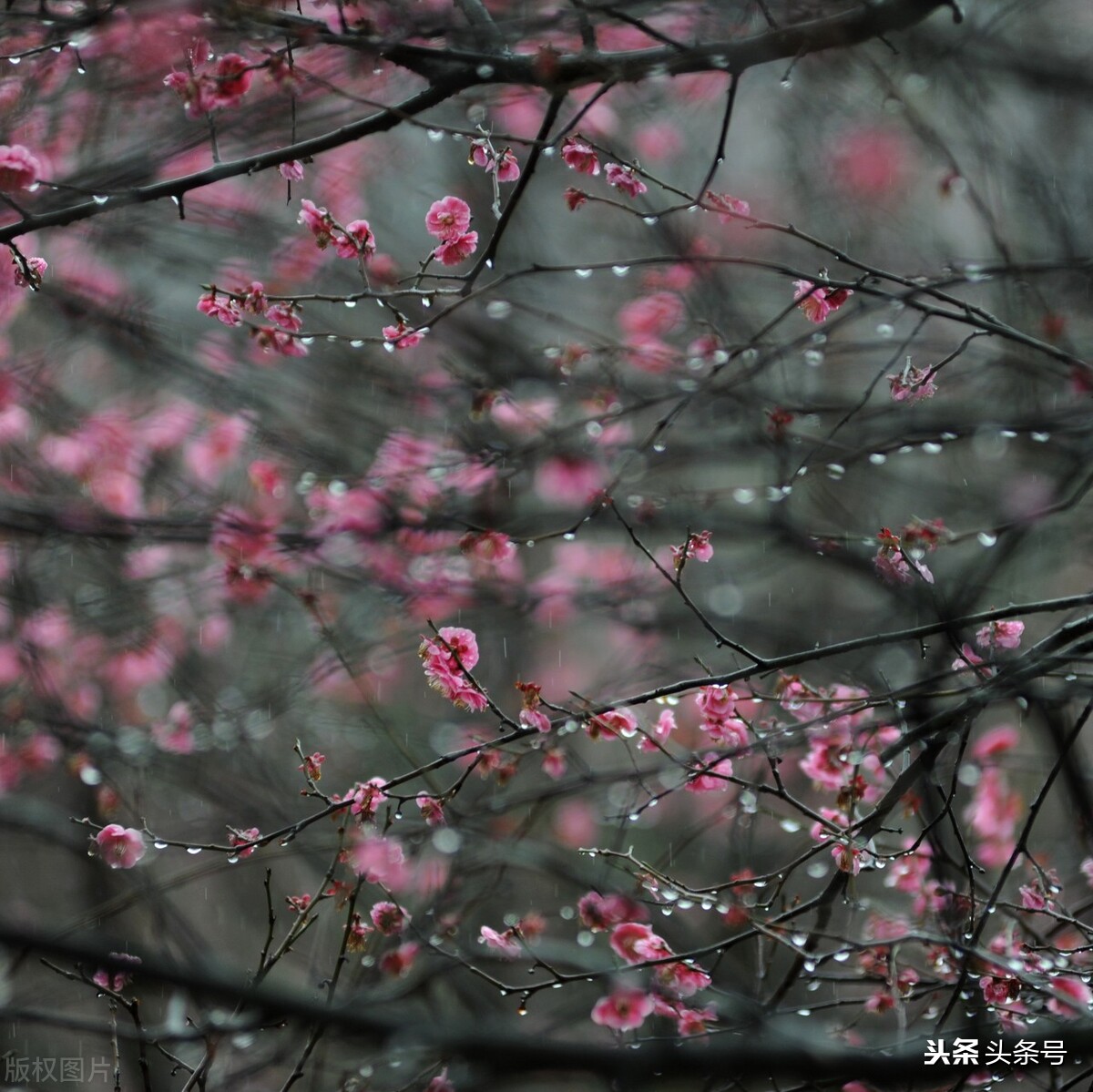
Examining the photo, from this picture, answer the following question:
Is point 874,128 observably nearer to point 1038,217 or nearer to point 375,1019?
point 1038,217

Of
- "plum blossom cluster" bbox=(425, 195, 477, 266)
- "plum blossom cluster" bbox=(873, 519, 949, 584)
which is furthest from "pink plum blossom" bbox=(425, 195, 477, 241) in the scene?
"plum blossom cluster" bbox=(873, 519, 949, 584)

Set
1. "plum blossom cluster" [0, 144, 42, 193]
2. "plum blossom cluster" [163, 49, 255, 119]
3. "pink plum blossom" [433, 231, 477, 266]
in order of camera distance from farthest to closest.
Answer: "pink plum blossom" [433, 231, 477, 266], "plum blossom cluster" [0, 144, 42, 193], "plum blossom cluster" [163, 49, 255, 119]

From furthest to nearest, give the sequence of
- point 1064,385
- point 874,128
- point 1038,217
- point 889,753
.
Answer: point 874,128, point 1038,217, point 1064,385, point 889,753

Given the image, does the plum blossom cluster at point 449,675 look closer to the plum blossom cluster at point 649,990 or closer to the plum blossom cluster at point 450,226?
the plum blossom cluster at point 649,990

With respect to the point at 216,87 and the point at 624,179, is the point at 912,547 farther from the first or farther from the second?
the point at 216,87

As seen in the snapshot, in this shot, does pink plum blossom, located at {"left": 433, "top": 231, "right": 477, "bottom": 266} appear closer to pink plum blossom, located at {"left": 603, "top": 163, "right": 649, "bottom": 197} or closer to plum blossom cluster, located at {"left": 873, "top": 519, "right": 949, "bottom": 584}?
pink plum blossom, located at {"left": 603, "top": 163, "right": 649, "bottom": 197}

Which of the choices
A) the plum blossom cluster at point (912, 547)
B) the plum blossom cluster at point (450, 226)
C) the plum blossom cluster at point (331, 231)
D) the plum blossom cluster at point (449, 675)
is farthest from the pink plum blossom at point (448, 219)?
the plum blossom cluster at point (912, 547)

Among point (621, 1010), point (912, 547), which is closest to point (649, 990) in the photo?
point (621, 1010)

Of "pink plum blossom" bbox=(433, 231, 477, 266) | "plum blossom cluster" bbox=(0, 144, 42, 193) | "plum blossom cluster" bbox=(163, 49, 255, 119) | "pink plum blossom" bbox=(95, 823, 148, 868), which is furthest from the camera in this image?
"pink plum blossom" bbox=(433, 231, 477, 266)

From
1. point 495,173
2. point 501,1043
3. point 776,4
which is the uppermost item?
point 776,4

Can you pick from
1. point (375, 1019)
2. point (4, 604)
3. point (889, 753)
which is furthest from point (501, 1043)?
point (4, 604)

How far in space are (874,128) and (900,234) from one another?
1.61 ft

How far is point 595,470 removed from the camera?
3.33 m

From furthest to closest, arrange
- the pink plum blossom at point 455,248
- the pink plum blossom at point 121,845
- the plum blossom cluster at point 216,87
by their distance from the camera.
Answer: the pink plum blossom at point 455,248
the pink plum blossom at point 121,845
the plum blossom cluster at point 216,87
